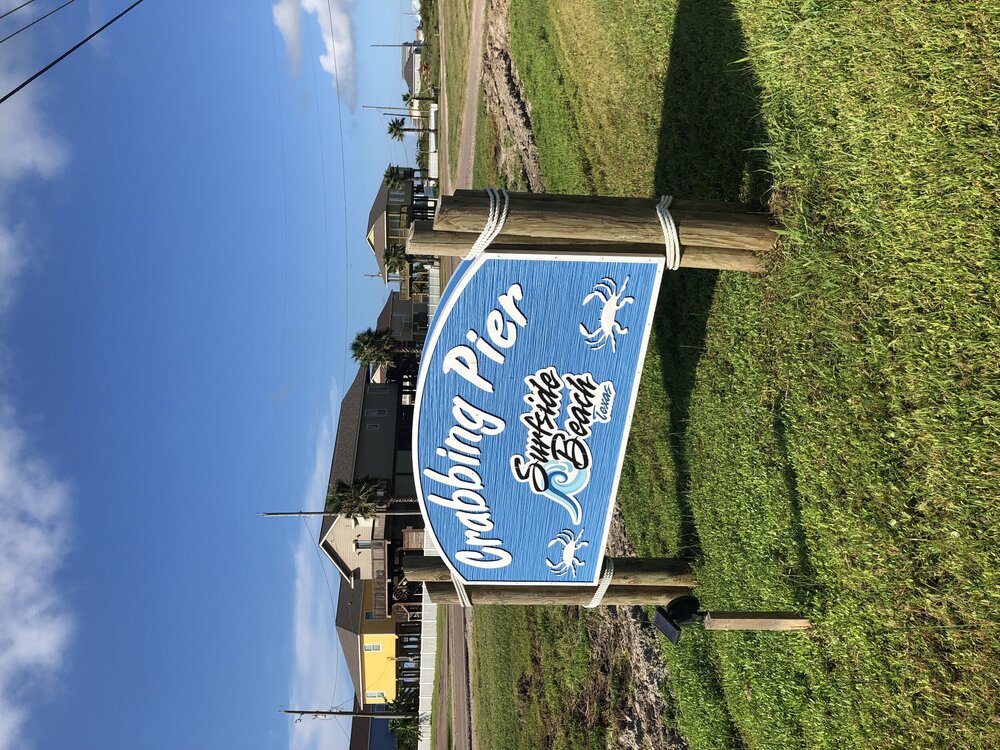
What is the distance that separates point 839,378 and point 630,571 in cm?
319

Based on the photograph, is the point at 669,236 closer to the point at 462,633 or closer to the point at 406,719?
the point at 462,633

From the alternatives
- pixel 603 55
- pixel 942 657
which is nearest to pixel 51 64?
pixel 603 55

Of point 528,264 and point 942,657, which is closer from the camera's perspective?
point 942,657

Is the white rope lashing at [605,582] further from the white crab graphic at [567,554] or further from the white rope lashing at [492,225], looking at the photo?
the white rope lashing at [492,225]

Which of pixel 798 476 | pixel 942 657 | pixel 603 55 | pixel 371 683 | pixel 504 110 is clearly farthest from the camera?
pixel 371 683

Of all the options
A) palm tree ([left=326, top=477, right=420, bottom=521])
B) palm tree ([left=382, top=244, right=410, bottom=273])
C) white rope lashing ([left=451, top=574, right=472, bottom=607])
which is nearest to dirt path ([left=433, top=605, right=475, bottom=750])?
palm tree ([left=326, top=477, right=420, bottom=521])

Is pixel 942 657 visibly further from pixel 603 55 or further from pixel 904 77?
pixel 603 55

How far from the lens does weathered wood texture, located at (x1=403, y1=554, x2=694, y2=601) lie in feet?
24.5

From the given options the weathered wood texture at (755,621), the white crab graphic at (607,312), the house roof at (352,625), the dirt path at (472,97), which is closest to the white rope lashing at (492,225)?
the white crab graphic at (607,312)

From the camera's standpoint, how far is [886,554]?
18.2 ft

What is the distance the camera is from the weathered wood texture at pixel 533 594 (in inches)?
277

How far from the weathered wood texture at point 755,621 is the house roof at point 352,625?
3534 cm

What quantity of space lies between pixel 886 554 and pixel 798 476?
1.17 m

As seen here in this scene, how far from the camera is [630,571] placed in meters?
7.57
